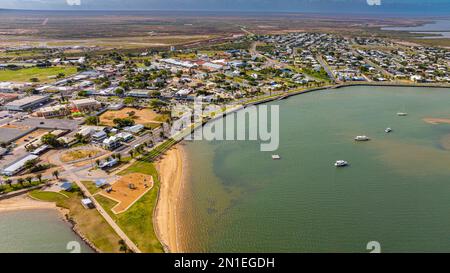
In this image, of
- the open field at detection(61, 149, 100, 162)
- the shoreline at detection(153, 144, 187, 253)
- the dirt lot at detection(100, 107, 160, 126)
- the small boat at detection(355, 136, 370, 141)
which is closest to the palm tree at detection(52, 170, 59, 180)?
the open field at detection(61, 149, 100, 162)

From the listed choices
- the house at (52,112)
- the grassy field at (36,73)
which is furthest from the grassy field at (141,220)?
the grassy field at (36,73)

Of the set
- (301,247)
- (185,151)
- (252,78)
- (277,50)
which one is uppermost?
(277,50)

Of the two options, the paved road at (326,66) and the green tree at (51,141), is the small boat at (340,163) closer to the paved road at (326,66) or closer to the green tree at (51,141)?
the green tree at (51,141)

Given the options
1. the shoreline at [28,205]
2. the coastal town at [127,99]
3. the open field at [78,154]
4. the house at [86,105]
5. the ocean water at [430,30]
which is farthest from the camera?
the ocean water at [430,30]

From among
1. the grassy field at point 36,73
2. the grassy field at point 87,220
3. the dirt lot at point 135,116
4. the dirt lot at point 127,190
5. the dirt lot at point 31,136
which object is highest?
the grassy field at point 36,73

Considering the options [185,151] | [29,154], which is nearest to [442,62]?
[185,151]

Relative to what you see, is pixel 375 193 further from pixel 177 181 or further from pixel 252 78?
pixel 252 78

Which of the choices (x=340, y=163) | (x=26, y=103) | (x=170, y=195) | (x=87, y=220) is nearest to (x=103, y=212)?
(x=87, y=220)

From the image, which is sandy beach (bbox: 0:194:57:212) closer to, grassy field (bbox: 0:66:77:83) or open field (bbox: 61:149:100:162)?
open field (bbox: 61:149:100:162)
